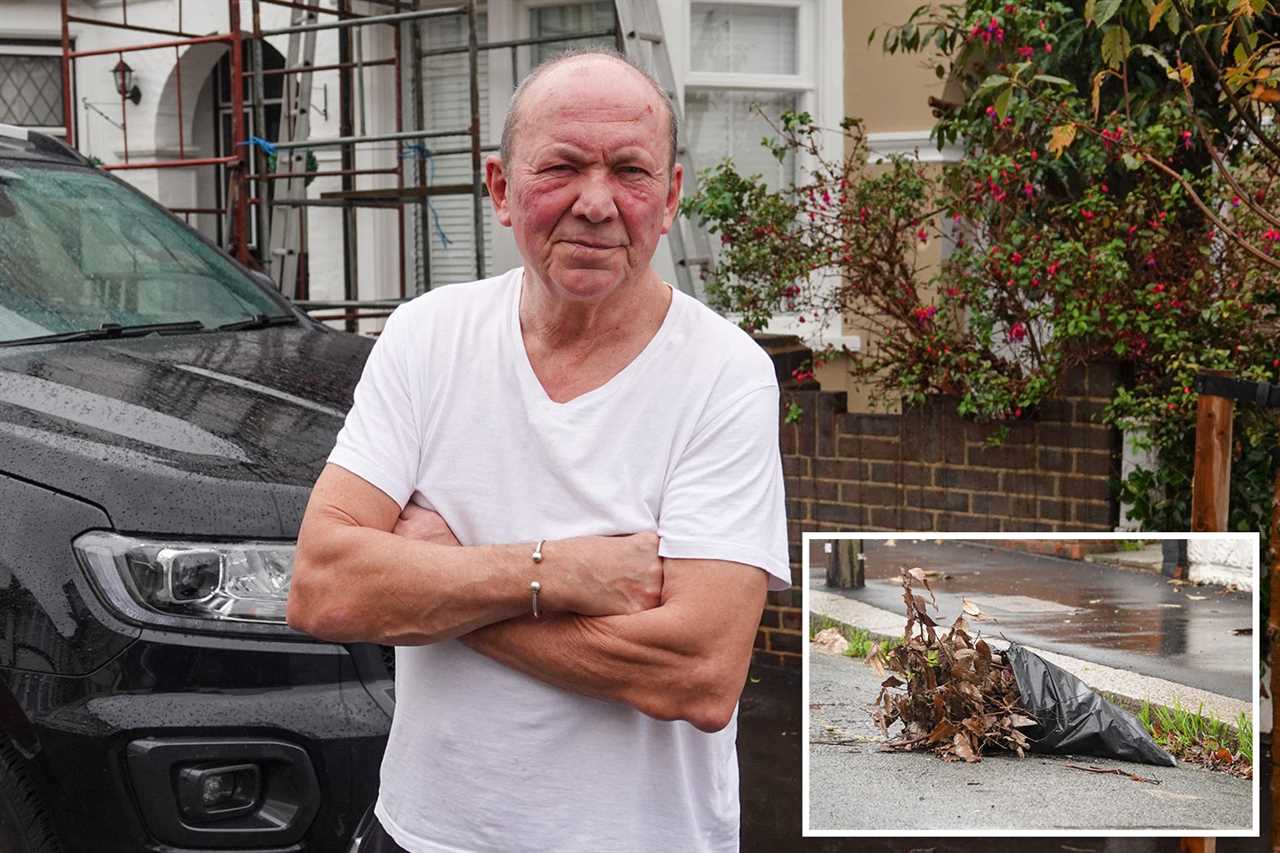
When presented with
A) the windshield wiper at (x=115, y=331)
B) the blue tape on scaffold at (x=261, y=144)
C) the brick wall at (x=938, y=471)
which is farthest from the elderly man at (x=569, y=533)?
the blue tape on scaffold at (x=261, y=144)

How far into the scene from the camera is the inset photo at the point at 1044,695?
367cm

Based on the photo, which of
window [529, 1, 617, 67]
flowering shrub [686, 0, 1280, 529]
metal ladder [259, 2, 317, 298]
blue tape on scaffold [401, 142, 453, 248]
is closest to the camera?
flowering shrub [686, 0, 1280, 529]

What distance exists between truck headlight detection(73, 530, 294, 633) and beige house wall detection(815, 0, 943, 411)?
5.96 metres

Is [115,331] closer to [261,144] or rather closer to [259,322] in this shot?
[259,322]

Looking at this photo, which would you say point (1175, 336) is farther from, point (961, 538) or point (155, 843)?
point (155, 843)

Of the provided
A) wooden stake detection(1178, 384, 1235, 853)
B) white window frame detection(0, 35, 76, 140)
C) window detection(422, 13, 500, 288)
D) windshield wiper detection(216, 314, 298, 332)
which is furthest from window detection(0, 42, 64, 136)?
wooden stake detection(1178, 384, 1235, 853)

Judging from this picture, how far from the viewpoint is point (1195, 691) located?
3.73 metres

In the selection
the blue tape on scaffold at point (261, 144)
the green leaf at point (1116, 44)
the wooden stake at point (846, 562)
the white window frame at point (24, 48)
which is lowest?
the wooden stake at point (846, 562)

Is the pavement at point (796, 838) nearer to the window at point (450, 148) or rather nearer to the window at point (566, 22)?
the window at point (566, 22)

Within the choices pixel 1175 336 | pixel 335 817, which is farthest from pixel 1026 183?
pixel 335 817

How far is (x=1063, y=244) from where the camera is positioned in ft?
18.8

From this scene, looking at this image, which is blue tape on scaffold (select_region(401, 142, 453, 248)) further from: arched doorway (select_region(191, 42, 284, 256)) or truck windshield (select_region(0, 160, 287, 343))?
truck windshield (select_region(0, 160, 287, 343))

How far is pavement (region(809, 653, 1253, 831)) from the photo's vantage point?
12.0 ft

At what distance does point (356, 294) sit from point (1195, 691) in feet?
26.1
